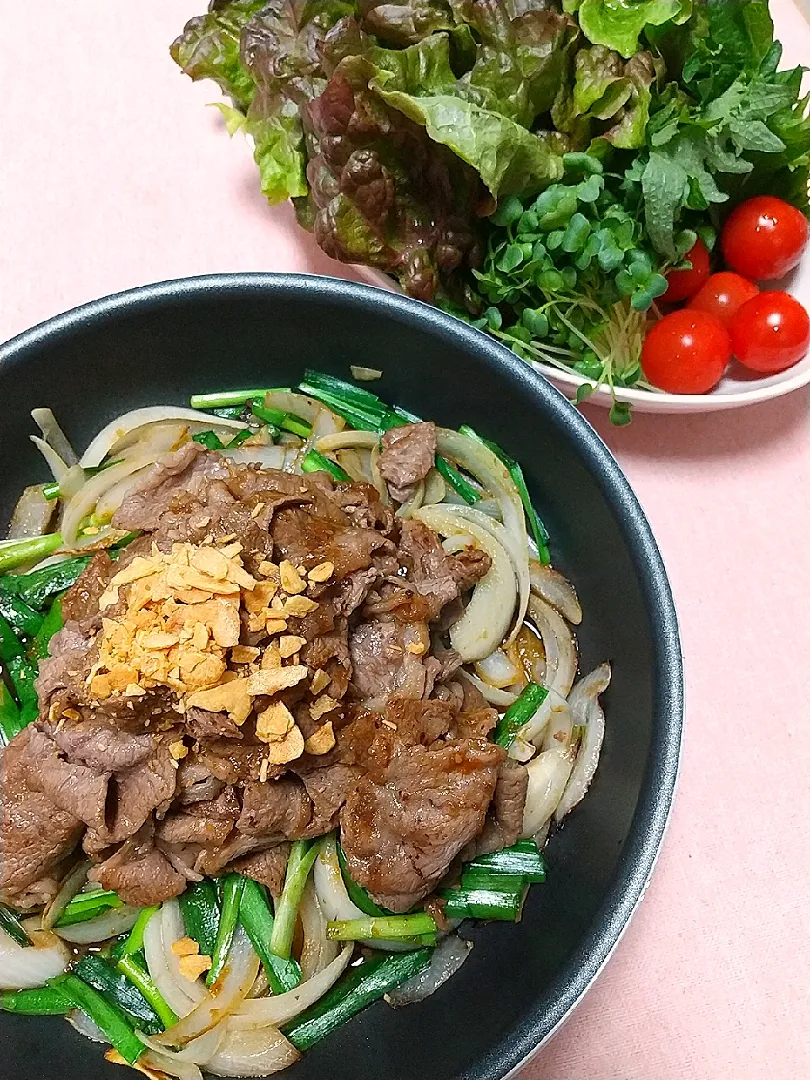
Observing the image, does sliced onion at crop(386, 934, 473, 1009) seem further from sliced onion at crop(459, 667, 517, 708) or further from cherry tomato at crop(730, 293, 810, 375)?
cherry tomato at crop(730, 293, 810, 375)

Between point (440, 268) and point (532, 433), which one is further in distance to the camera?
point (440, 268)

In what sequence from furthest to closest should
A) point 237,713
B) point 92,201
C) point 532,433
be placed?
point 92,201 < point 532,433 < point 237,713

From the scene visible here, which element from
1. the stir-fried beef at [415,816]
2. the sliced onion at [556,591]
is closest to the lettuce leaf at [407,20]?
the sliced onion at [556,591]

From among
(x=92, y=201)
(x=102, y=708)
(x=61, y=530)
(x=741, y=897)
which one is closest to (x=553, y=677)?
(x=741, y=897)

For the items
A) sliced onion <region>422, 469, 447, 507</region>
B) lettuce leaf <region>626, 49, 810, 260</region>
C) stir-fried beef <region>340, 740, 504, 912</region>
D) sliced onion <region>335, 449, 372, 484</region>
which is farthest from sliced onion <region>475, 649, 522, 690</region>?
lettuce leaf <region>626, 49, 810, 260</region>

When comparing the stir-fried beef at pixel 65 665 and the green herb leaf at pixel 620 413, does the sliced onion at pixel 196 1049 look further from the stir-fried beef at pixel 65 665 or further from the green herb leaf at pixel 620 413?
the green herb leaf at pixel 620 413

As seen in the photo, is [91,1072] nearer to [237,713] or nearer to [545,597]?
[237,713]

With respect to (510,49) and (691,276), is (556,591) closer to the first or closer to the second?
(691,276)

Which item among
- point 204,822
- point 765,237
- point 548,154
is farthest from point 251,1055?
point 765,237
